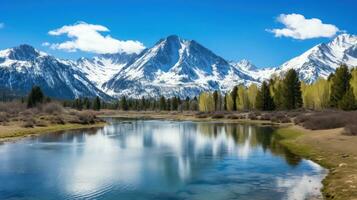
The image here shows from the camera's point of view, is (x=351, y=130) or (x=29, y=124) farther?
(x=29, y=124)

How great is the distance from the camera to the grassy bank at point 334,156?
33312 mm

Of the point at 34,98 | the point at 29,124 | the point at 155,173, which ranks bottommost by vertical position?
the point at 155,173

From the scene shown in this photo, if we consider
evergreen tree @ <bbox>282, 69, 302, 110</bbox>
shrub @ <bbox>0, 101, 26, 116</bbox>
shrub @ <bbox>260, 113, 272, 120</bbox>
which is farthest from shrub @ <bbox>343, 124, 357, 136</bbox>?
evergreen tree @ <bbox>282, 69, 302, 110</bbox>

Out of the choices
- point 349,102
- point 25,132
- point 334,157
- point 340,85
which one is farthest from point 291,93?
point 334,157

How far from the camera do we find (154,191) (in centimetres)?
3503

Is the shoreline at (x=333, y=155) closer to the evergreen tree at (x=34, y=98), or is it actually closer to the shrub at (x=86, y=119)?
the shrub at (x=86, y=119)

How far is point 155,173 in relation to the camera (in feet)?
143

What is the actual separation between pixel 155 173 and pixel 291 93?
139001 millimetres

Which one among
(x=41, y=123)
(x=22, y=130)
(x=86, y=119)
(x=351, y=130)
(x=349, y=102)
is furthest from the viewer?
(x=86, y=119)

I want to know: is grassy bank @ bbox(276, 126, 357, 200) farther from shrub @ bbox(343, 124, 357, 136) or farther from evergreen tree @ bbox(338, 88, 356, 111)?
evergreen tree @ bbox(338, 88, 356, 111)

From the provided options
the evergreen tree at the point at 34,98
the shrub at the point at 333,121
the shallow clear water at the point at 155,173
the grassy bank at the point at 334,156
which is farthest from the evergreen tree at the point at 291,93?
the shallow clear water at the point at 155,173

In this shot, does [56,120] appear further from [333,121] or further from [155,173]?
[155,173]

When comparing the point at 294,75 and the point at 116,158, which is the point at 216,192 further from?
the point at 294,75

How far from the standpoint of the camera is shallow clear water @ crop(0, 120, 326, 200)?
112 feet
